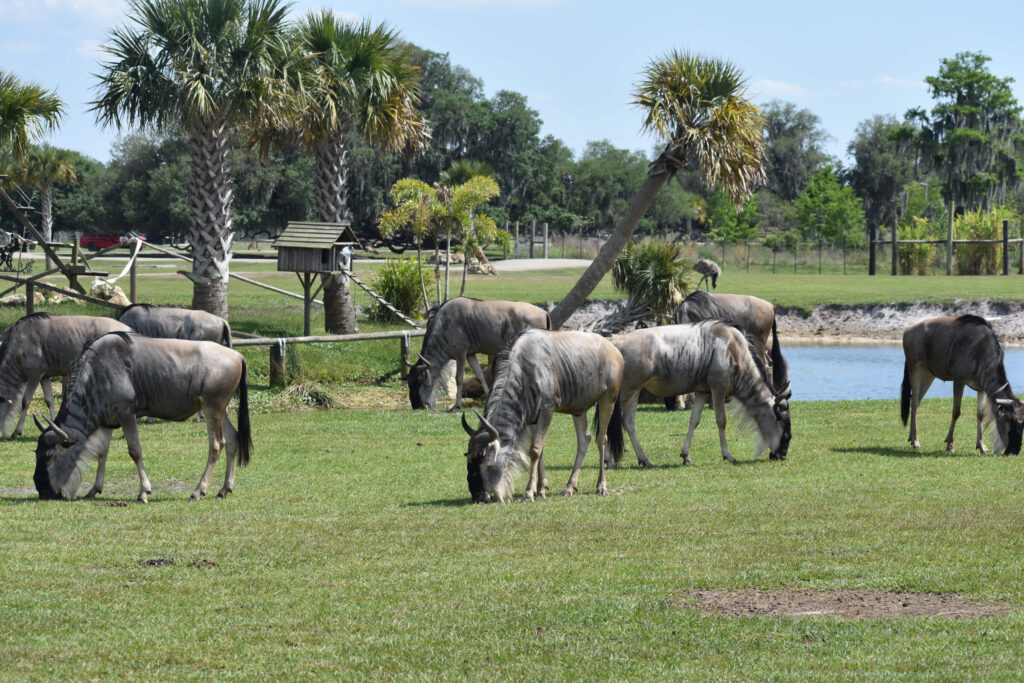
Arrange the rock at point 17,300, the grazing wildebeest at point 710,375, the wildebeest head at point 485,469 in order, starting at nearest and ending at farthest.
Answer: the wildebeest head at point 485,469, the grazing wildebeest at point 710,375, the rock at point 17,300

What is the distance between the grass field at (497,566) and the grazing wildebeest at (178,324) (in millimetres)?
3215

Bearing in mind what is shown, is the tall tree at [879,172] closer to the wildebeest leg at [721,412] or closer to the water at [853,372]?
the water at [853,372]

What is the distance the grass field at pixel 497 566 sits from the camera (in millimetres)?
7512

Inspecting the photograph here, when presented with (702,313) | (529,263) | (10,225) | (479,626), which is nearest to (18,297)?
(702,313)

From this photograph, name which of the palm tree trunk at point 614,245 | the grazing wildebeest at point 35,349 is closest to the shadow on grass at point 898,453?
the grazing wildebeest at point 35,349

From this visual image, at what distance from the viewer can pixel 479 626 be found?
818cm

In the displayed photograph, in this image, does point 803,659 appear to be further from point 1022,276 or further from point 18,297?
point 1022,276

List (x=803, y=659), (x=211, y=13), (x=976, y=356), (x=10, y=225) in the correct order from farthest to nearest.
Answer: (x=10, y=225), (x=211, y=13), (x=976, y=356), (x=803, y=659)

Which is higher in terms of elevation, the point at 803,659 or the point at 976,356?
the point at 976,356

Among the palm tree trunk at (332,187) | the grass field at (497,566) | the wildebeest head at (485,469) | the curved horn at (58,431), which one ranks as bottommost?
the grass field at (497,566)

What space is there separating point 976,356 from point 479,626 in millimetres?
11038

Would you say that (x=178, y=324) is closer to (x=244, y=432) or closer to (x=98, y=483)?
(x=244, y=432)

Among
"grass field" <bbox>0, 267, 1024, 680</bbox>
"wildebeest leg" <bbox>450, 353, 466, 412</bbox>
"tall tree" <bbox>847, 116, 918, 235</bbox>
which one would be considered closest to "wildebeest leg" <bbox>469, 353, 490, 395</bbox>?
"wildebeest leg" <bbox>450, 353, 466, 412</bbox>

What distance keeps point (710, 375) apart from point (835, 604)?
7.55 meters
